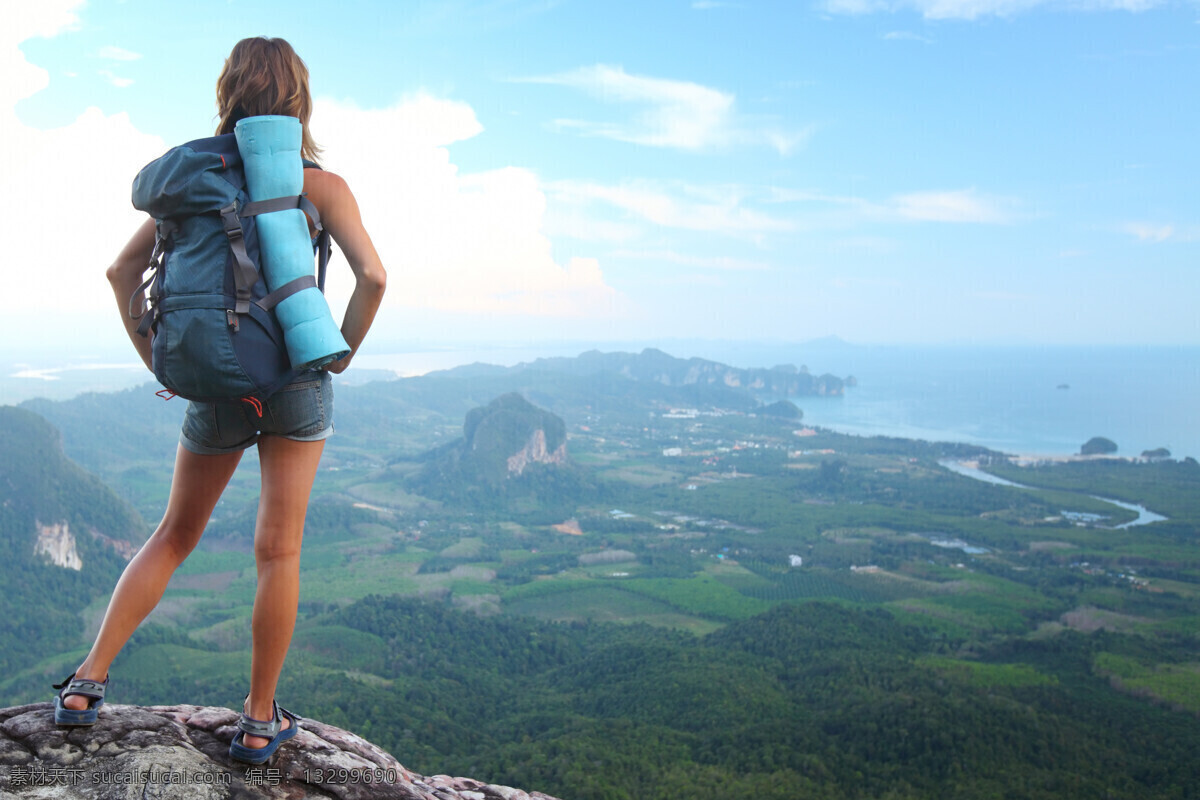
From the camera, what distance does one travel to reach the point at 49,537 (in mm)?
38875

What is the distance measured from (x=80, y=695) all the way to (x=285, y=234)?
1563 millimetres

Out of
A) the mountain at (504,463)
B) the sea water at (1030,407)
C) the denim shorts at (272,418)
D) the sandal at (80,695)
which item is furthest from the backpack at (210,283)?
the sea water at (1030,407)

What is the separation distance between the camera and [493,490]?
206 feet

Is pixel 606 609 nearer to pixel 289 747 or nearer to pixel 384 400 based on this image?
A: pixel 289 747

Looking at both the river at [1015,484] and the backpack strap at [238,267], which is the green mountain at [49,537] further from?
the river at [1015,484]

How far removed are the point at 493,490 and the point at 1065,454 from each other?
54.8m

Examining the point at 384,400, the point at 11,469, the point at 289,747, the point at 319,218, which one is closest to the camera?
the point at 319,218

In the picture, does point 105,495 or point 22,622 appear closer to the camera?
point 22,622

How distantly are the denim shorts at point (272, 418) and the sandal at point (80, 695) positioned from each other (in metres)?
0.79

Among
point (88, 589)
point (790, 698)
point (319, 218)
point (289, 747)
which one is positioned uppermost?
point (319, 218)

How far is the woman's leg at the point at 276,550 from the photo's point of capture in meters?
2.38

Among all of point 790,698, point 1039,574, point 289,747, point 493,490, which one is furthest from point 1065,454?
point 289,747

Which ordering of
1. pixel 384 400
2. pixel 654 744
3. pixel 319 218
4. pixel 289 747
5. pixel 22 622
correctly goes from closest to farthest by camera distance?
1. pixel 319 218
2. pixel 289 747
3. pixel 654 744
4. pixel 22 622
5. pixel 384 400

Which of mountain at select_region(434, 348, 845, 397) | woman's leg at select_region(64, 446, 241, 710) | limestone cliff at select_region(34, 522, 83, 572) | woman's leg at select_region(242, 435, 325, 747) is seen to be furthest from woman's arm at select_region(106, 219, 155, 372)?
mountain at select_region(434, 348, 845, 397)
